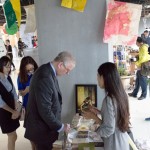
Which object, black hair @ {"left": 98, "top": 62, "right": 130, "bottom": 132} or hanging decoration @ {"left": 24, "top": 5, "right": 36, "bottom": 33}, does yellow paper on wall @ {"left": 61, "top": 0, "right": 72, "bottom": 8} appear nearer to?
hanging decoration @ {"left": 24, "top": 5, "right": 36, "bottom": 33}

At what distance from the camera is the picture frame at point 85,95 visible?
2.70 meters

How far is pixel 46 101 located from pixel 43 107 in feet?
0.17

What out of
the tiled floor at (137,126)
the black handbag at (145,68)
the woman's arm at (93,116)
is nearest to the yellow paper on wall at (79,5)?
the woman's arm at (93,116)

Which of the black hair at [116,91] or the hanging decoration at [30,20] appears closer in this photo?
the black hair at [116,91]

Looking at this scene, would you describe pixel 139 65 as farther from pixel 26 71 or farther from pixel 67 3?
pixel 67 3

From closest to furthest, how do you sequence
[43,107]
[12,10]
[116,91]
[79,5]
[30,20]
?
[116,91] → [43,107] → [79,5] → [12,10] → [30,20]

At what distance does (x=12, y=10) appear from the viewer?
320 cm

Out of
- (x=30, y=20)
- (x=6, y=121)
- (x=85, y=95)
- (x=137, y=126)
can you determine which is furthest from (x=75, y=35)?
(x=137, y=126)

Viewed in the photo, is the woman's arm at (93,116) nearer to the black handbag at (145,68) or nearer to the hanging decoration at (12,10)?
the hanging decoration at (12,10)

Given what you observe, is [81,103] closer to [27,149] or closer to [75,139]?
[75,139]

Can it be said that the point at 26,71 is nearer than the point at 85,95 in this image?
No

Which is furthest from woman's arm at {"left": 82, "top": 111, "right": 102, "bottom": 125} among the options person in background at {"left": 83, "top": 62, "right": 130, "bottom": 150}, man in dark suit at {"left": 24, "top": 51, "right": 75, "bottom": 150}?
man in dark suit at {"left": 24, "top": 51, "right": 75, "bottom": 150}

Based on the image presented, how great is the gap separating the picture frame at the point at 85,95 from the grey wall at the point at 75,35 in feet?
0.17

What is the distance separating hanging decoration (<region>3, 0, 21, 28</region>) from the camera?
9.75 ft
